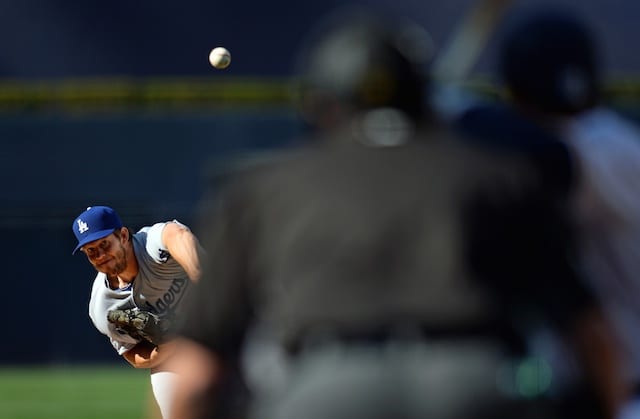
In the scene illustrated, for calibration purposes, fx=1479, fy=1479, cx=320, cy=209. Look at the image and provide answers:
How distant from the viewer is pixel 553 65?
3152mm

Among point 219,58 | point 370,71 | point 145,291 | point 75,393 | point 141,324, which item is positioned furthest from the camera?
point 75,393

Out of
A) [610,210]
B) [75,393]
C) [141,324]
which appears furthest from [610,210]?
[75,393]

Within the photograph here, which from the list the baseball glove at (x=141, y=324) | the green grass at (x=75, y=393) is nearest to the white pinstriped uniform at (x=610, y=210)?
the baseball glove at (x=141, y=324)

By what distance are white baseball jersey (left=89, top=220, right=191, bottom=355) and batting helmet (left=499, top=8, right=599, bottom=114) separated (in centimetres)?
506

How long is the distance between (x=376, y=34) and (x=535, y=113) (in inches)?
24.9

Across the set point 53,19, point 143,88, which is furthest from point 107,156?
point 53,19

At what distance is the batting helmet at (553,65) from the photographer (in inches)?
124

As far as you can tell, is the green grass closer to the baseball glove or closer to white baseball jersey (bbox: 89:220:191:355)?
white baseball jersey (bbox: 89:220:191:355)

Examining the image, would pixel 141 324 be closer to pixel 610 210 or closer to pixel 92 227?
pixel 92 227

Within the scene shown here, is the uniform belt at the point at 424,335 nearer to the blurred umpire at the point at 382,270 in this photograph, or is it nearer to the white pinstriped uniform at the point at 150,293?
the blurred umpire at the point at 382,270

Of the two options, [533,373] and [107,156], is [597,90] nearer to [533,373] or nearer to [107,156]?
[533,373]

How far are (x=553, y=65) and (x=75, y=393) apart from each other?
1349cm

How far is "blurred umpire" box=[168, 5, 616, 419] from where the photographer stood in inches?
99.3

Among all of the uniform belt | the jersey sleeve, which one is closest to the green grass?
the jersey sleeve
